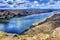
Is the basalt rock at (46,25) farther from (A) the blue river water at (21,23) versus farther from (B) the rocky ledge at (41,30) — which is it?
(A) the blue river water at (21,23)

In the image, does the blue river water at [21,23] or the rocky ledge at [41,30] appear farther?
the blue river water at [21,23]

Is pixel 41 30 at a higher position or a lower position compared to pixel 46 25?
lower

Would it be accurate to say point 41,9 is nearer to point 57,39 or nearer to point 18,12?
point 18,12

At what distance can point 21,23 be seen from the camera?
15.6 feet

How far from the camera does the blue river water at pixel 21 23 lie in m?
4.69

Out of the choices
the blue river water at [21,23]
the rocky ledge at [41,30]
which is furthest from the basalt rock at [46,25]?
the blue river water at [21,23]

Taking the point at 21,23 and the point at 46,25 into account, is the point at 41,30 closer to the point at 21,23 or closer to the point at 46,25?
the point at 46,25

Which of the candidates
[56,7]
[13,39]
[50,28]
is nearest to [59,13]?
[56,7]

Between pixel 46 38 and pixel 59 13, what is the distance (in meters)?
0.89

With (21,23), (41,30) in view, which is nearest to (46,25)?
(41,30)

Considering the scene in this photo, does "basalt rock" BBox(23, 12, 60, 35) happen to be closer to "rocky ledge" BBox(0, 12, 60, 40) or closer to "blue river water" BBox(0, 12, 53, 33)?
"rocky ledge" BBox(0, 12, 60, 40)

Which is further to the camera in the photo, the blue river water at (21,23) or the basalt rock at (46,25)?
the blue river water at (21,23)

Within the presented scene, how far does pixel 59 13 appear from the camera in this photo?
4.69 meters

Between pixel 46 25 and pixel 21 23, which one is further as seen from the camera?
pixel 21 23
